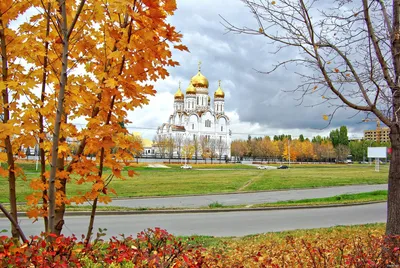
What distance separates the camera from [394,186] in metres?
6.02

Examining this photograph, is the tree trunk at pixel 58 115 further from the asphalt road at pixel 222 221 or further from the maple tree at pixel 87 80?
the asphalt road at pixel 222 221

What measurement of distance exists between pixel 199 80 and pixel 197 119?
11.5 meters

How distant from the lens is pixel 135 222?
1073 cm

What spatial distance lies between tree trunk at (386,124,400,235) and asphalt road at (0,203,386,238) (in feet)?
13.3

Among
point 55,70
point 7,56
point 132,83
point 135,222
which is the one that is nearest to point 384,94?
point 132,83

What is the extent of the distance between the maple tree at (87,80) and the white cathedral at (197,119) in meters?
96.3

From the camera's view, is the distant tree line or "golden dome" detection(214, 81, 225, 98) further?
"golden dome" detection(214, 81, 225, 98)

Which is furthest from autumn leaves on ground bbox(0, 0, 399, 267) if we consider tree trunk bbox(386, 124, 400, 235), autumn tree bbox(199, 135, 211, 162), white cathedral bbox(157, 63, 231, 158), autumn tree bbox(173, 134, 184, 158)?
white cathedral bbox(157, 63, 231, 158)

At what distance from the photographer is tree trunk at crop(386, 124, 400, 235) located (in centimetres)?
596

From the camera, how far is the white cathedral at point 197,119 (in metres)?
105

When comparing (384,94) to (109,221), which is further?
(109,221)

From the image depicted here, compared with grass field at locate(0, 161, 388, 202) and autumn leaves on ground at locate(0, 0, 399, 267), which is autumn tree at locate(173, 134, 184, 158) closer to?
grass field at locate(0, 161, 388, 202)

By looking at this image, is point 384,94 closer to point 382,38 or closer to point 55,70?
point 382,38

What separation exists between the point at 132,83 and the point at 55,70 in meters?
1.01
